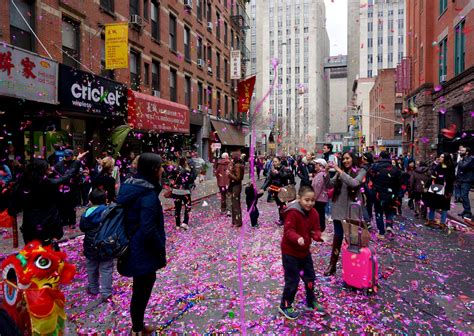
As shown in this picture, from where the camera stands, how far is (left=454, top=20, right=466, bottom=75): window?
736 inches

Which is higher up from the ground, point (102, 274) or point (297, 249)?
point (297, 249)

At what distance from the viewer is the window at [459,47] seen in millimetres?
18703

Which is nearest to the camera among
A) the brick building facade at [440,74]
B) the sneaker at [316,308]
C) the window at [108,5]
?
the sneaker at [316,308]

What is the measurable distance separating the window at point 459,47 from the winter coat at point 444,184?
12931 mm

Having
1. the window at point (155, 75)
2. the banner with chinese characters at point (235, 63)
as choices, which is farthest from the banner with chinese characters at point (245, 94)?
the window at point (155, 75)

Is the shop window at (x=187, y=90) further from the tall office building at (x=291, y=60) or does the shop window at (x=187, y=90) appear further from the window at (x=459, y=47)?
the tall office building at (x=291, y=60)

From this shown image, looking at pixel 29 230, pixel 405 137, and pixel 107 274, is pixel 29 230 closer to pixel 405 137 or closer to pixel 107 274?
pixel 107 274

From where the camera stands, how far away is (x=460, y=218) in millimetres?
9750

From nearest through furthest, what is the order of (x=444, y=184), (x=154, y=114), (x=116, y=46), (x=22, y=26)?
(x=444, y=184) → (x=22, y=26) → (x=116, y=46) → (x=154, y=114)

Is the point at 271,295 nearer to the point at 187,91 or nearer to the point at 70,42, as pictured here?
the point at 70,42

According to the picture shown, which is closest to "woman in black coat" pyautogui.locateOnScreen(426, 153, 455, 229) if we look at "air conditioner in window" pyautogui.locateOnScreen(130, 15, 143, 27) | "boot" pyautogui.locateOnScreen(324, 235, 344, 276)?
"boot" pyautogui.locateOnScreen(324, 235, 344, 276)

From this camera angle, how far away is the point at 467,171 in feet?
32.1

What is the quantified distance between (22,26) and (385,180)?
10.9 meters

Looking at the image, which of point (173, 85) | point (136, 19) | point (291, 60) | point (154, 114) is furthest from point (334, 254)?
point (291, 60)
